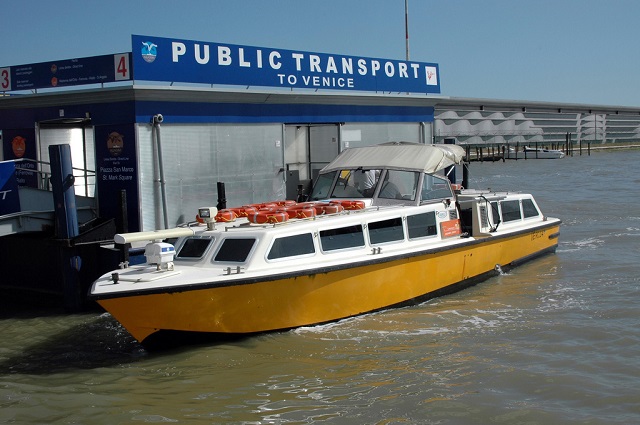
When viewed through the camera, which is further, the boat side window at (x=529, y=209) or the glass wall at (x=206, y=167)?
the boat side window at (x=529, y=209)

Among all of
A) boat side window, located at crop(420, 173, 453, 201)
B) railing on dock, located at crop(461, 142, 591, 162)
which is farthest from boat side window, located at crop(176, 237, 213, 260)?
railing on dock, located at crop(461, 142, 591, 162)

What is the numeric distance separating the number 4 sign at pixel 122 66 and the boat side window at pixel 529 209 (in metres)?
8.61

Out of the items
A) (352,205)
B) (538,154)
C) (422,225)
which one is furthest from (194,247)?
(538,154)

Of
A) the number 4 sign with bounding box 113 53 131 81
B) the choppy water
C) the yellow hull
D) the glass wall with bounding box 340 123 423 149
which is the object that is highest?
the number 4 sign with bounding box 113 53 131 81

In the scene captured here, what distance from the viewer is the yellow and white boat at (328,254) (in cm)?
991

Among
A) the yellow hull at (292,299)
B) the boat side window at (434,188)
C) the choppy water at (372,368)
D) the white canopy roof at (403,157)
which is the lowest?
the choppy water at (372,368)

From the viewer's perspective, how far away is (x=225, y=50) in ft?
53.1

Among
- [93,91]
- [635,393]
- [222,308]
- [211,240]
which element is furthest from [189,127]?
[635,393]

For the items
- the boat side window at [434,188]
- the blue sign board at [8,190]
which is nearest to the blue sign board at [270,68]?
the blue sign board at [8,190]

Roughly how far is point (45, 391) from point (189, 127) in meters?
7.11

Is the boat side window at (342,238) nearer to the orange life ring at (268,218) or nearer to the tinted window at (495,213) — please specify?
the orange life ring at (268,218)

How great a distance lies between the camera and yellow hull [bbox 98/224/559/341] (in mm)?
9781

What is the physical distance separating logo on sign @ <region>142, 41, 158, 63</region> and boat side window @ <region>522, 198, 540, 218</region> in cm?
827

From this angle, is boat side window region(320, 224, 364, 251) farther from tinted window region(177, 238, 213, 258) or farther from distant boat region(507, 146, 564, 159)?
distant boat region(507, 146, 564, 159)
